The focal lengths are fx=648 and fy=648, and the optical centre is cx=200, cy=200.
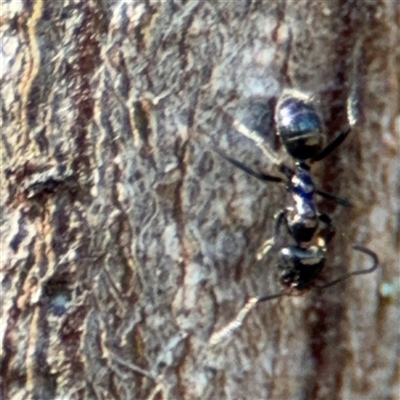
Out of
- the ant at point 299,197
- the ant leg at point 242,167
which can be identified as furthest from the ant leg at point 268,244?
the ant leg at point 242,167

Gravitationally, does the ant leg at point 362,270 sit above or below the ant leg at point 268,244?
below

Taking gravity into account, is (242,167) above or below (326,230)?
above

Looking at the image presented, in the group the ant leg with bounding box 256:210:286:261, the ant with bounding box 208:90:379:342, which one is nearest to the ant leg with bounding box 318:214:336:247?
the ant with bounding box 208:90:379:342

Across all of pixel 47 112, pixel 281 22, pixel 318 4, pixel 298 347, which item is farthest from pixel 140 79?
pixel 298 347

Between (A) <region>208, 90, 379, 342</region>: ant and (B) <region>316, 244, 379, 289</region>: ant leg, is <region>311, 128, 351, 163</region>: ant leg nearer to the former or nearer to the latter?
(A) <region>208, 90, 379, 342</region>: ant

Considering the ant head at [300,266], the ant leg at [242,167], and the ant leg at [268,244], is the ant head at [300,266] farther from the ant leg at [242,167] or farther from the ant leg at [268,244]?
the ant leg at [242,167]

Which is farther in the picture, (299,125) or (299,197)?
(299,197)

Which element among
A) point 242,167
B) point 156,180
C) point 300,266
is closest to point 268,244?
point 300,266

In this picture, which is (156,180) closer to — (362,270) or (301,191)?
(301,191)
